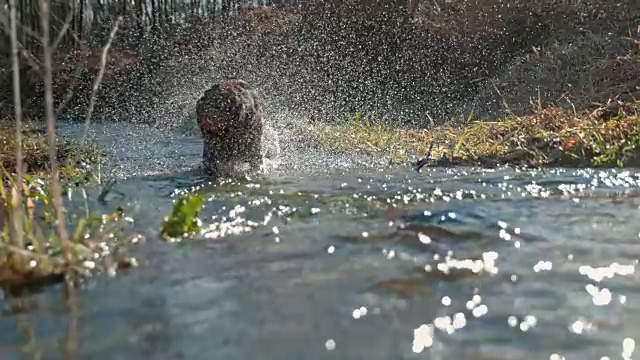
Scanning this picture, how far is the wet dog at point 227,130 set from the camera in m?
5.32

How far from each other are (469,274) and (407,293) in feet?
0.91

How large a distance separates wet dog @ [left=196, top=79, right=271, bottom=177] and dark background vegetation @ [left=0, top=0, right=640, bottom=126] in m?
3.72

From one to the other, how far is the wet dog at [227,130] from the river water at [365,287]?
1610 millimetres

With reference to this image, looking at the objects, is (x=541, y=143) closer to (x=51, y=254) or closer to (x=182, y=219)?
(x=182, y=219)

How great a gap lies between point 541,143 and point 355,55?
327 inches

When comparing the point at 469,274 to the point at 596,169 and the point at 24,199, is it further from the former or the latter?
the point at 596,169

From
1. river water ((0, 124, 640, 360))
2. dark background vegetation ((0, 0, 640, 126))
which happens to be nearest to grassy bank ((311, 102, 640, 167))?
dark background vegetation ((0, 0, 640, 126))

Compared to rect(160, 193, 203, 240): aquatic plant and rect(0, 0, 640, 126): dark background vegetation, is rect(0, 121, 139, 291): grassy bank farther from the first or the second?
rect(0, 0, 640, 126): dark background vegetation

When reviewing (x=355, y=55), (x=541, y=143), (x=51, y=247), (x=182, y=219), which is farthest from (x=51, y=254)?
(x=355, y=55)

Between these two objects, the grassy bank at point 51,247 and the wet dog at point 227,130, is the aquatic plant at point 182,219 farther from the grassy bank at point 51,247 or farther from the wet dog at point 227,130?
the wet dog at point 227,130

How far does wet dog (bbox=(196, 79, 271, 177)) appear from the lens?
5324 mm

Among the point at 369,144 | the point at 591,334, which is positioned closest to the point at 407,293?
the point at 591,334

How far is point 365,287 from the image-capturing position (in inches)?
81.1

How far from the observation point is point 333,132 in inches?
344
